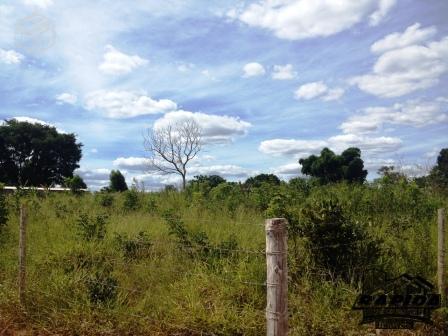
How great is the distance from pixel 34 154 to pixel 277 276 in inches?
1706

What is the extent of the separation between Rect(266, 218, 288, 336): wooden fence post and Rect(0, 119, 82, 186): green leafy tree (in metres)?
40.7

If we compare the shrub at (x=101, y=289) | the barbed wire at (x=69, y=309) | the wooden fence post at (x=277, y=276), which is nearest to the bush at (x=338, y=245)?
the barbed wire at (x=69, y=309)

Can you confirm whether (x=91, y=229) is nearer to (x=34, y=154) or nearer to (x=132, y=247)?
(x=132, y=247)

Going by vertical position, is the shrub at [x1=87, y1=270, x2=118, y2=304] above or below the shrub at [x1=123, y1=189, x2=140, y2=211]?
below

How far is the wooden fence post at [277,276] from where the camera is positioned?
340cm

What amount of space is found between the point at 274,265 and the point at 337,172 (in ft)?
80.0

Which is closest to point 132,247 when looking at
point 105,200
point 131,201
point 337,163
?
point 131,201

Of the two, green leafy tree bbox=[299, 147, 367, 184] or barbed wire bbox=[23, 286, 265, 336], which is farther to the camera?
green leafy tree bbox=[299, 147, 367, 184]

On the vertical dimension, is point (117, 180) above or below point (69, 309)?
above

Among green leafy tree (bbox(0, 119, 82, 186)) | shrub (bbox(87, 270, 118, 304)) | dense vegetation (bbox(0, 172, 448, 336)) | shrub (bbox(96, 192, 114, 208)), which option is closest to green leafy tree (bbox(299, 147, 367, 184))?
shrub (bbox(96, 192, 114, 208))

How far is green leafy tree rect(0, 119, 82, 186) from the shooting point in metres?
41.6

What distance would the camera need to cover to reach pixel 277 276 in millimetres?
3436

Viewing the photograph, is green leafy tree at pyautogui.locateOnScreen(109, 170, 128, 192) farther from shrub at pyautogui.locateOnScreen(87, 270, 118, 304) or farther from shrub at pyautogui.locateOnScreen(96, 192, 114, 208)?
shrub at pyautogui.locateOnScreen(87, 270, 118, 304)

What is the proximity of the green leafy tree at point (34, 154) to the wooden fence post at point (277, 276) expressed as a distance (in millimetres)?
40669
